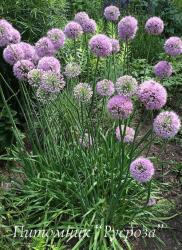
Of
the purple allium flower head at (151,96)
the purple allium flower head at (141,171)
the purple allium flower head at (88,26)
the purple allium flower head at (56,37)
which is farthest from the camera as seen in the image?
the purple allium flower head at (88,26)

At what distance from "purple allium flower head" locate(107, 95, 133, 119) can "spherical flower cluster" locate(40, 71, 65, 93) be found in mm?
299

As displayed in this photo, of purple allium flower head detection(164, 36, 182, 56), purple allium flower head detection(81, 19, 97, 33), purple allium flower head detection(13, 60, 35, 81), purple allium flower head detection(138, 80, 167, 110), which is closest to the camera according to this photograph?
purple allium flower head detection(138, 80, 167, 110)

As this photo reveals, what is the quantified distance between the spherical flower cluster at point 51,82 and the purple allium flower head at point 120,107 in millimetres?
299

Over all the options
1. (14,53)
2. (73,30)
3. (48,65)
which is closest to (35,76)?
(48,65)

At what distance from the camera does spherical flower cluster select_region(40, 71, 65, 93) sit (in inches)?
96.0

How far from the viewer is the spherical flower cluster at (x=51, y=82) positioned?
2438 mm

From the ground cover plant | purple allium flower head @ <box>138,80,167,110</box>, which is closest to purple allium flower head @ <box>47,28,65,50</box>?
the ground cover plant

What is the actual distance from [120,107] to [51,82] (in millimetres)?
387

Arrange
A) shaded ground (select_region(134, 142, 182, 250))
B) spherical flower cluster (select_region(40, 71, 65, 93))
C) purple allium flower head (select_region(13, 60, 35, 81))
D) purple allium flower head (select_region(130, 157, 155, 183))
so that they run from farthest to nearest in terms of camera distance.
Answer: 1. shaded ground (select_region(134, 142, 182, 250))
2. purple allium flower head (select_region(13, 60, 35, 81))
3. purple allium flower head (select_region(130, 157, 155, 183))
4. spherical flower cluster (select_region(40, 71, 65, 93))

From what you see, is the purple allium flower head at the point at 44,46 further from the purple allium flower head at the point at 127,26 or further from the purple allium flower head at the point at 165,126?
Answer: the purple allium flower head at the point at 165,126

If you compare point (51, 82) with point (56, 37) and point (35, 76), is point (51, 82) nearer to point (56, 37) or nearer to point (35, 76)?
point (35, 76)

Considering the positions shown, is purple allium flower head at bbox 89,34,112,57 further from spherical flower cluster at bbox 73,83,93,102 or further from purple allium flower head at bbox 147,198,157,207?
purple allium flower head at bbox 147,198,157,207

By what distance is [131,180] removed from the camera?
309 centimetres

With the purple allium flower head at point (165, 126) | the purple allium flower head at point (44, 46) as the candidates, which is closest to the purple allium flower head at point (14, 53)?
the purple allium flower head at point (44, 46)
